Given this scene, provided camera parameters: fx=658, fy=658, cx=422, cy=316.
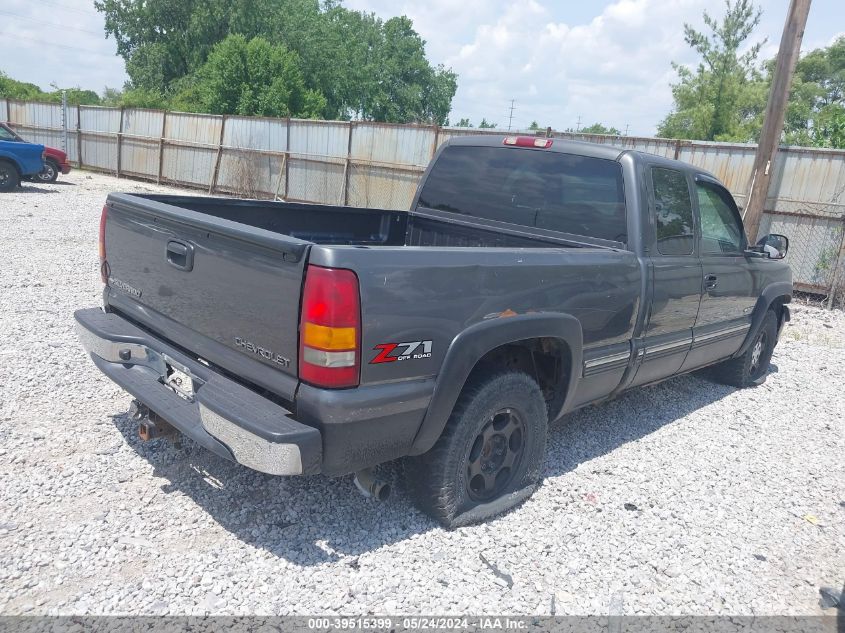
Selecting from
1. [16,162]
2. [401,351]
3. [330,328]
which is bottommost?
[16,162]

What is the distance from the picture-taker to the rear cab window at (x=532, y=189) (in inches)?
154

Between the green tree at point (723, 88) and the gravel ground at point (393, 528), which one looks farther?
the green tree at point (723, 88)

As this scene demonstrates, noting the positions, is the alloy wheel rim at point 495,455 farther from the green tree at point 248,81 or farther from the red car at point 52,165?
the green tree at point 248,81

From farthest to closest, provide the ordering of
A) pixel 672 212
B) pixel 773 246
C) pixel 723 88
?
pixel 723 88 → pixel 773 246 → pixel 672 212

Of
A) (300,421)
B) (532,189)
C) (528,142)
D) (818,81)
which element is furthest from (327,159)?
(818,81)

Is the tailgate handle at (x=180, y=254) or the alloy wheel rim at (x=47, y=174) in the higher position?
the tailgate handle at (x=180, y=254)

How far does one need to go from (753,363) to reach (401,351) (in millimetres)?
4653

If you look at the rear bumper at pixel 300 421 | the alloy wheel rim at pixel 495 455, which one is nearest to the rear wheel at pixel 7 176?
the rear bumper at pixel 300 421

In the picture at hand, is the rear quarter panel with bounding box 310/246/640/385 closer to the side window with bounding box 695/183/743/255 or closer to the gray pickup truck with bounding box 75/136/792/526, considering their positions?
the gray pickup truck with bounding box 75/136/792/526

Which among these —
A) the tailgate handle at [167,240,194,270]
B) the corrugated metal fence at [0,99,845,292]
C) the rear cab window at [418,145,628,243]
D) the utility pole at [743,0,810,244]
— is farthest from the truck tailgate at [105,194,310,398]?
the corrugated metal fence at [0,99,845,292]

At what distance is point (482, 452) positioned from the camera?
328cm

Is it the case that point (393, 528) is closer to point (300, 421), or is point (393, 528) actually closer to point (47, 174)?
point (300, 421)

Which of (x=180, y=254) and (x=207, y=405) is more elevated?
(x=180, y=254)

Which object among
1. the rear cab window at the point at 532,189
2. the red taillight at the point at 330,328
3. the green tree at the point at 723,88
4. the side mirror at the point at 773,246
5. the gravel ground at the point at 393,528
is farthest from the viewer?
the green tree at the point at 723,88
